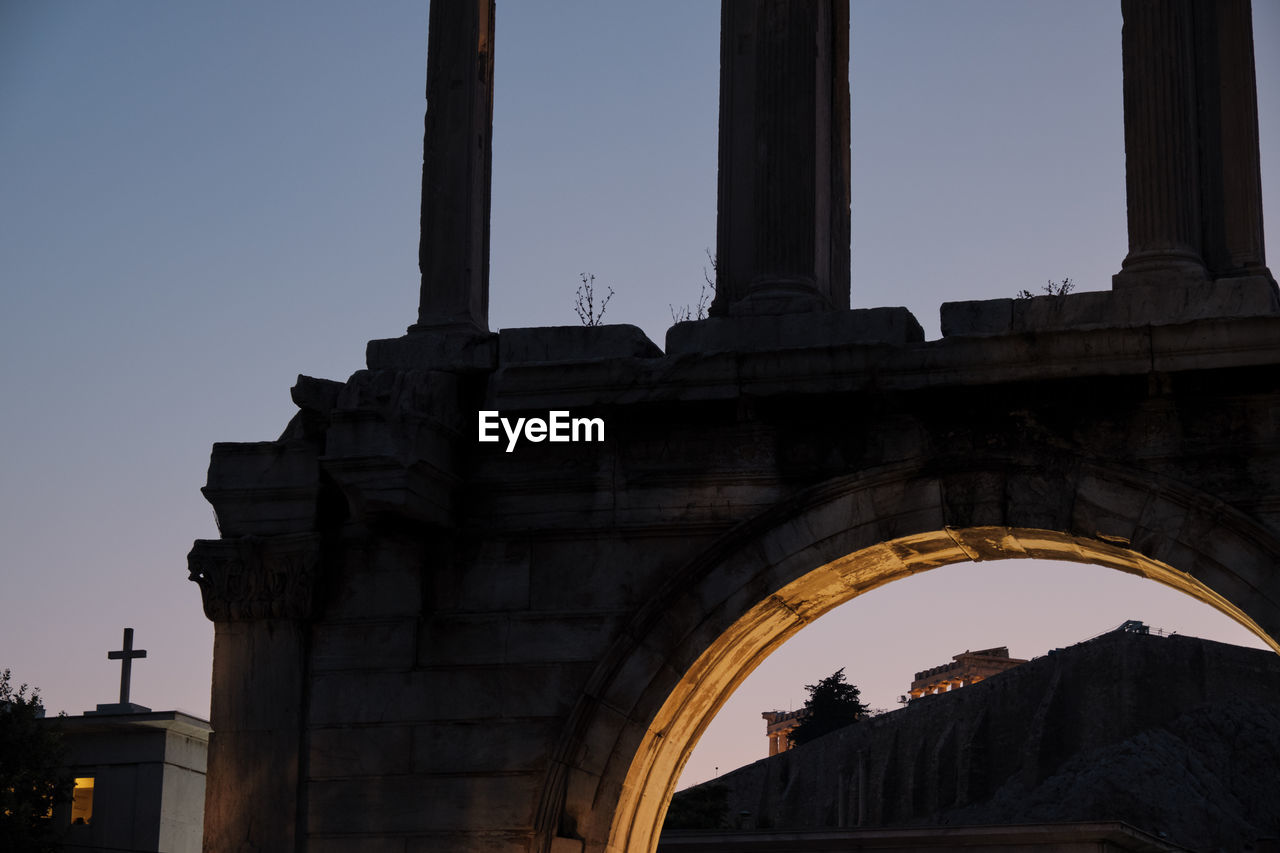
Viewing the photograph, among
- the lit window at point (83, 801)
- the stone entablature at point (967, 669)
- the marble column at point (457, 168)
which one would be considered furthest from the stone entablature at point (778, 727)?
the marble column at point (457, 168)

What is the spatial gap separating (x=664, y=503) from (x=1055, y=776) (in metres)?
58.3

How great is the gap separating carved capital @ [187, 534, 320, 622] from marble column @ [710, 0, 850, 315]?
3152 millimetres

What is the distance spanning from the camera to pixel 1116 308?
12219 millimetres

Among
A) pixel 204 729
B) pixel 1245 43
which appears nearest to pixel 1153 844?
pixel 204 729

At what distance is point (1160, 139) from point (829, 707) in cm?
8618

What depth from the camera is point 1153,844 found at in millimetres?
39344

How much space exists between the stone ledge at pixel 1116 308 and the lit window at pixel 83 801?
2746 centimetres

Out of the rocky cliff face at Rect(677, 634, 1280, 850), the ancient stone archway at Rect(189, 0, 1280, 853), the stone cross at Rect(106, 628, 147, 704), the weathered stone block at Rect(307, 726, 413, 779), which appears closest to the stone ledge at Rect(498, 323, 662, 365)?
the ancient stone archway at Rect(189, 0, 1280, 853)

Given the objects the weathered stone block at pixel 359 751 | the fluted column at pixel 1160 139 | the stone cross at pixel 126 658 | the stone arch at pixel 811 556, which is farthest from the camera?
the stone cross at pixel 126 658

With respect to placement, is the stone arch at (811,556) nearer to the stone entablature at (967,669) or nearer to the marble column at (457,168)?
the marble column at (457,168)

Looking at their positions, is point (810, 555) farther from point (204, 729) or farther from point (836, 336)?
point (204, 729)

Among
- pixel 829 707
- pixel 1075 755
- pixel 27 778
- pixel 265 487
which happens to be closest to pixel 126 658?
pixel 27 778

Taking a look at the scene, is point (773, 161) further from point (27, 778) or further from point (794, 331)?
point (27, 778)

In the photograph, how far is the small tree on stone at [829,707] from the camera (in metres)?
96.9
